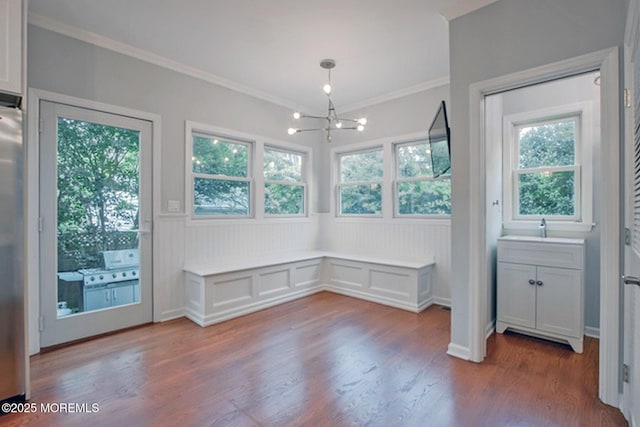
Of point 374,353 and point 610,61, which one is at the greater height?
point 610,61

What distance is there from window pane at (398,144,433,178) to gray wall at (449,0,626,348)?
1546 mm

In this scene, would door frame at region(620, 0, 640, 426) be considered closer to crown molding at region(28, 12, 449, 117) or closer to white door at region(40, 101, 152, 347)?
crown molding at region(28, 12, 449, 117)

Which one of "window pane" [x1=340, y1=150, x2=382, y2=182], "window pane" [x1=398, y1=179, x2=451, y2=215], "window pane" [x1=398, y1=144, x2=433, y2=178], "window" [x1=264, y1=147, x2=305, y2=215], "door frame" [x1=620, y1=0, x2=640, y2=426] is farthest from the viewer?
"window pane" [x1=340, y1=150, x2=382, y2=182]

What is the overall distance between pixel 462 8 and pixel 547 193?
201 centimetres

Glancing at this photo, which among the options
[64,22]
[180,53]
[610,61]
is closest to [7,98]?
[64,22]

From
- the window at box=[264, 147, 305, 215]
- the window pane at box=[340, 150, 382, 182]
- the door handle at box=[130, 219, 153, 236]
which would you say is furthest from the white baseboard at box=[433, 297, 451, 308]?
the door handle at box=[130, 219, 153, 236]

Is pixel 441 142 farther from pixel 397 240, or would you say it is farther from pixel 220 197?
pixel 220 197

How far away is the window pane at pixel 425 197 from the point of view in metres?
3.89

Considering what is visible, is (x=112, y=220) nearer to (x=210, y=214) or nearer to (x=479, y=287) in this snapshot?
(x=210, y=214)

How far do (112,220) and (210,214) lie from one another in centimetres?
105

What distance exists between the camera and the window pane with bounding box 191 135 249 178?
145 inches

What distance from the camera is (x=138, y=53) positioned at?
3.08 metres

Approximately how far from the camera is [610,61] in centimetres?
186

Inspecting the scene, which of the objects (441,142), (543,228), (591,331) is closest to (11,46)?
(441,142)
